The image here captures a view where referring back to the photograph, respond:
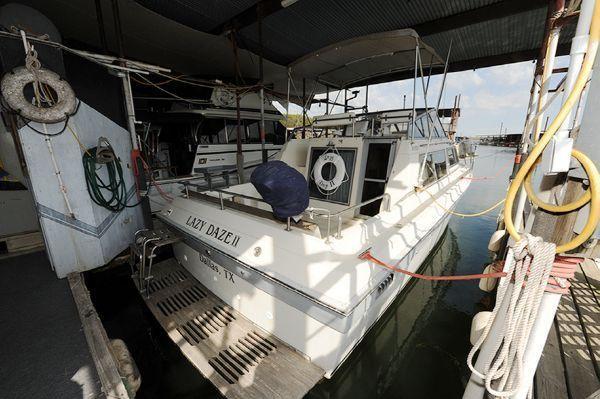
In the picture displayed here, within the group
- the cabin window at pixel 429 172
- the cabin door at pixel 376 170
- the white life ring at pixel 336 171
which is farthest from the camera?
the cabin window at pixel 429 172

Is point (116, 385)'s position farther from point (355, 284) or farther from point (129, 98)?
point (129, 98)

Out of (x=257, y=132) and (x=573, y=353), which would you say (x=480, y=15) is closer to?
(x=573, y=353)

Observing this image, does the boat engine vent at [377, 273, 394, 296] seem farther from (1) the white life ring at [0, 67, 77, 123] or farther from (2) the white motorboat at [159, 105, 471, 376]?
(1) the white life ring at [0, 67, 77, 123]

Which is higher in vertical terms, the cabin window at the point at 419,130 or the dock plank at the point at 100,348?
the cabin window at the point at 419,130

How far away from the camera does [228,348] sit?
8.73 ft

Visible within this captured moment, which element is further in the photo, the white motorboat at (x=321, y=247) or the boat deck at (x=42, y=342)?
the white motorboat at (x=321, y=247)

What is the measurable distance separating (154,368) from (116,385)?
1.22 meters

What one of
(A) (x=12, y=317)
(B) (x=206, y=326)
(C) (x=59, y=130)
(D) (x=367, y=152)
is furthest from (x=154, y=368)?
(D) (x=367, y=152)

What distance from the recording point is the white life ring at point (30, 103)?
2.99 meters

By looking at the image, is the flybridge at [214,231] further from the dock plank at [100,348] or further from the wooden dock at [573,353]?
the wooden dock at [573,353]

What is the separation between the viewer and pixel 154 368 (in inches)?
119

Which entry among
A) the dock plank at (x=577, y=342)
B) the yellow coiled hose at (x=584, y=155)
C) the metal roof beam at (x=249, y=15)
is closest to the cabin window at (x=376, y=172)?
the dock plank at (x=577, y=342)

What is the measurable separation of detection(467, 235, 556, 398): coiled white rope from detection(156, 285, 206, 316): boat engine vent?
3235 millimetres

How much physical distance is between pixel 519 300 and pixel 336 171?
10.4 feet
